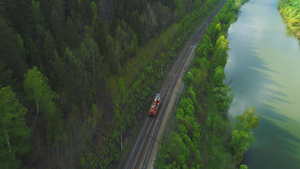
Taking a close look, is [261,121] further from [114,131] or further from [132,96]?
[114,131]

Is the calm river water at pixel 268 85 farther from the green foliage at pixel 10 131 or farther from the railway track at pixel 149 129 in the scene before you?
the green foliage at pixel 10 131

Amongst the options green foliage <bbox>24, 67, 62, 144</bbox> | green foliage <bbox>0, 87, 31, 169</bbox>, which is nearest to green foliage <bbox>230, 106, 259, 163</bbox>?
green foliage <bbox>24, 67, 62, 144</bbox>

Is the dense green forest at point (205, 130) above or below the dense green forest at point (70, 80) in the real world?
below

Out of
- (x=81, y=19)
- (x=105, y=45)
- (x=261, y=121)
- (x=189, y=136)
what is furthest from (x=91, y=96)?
(x=261, y=121)

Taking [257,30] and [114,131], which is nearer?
[114,131]

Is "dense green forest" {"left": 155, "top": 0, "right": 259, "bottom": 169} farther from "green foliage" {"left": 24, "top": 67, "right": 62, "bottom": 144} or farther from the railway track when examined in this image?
"green foliage" {"left": 24, "top": 67, "right": 62, "bottom": 144}

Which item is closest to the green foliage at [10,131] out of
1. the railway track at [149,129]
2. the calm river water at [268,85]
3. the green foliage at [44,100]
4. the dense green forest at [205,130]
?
the green foliage at [44,100]
